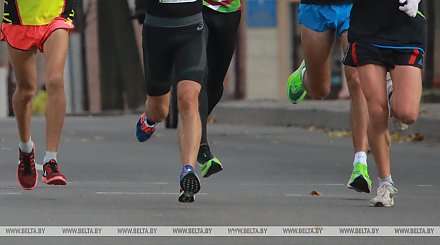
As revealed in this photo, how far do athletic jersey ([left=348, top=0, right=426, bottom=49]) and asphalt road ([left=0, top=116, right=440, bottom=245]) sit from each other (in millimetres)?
989

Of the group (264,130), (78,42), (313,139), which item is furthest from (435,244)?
(78,42)

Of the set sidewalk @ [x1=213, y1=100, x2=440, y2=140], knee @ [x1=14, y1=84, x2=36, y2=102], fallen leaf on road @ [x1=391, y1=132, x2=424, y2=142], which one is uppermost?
knee @ [x1=14, y1=84, x2=36, y2=102]

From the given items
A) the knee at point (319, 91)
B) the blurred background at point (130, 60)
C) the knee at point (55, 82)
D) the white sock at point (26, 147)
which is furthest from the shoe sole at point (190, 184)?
the blurred background at point (130, 60)

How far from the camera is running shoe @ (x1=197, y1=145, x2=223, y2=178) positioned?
11391mm

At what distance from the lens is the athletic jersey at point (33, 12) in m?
11.5

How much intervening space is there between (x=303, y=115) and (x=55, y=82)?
11.6 meters

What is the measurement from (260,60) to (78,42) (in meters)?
5.16

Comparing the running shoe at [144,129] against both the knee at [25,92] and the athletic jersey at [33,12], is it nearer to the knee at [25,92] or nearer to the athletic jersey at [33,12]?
the knee at [25,92]

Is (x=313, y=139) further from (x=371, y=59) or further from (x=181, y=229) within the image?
(x=181, y=229)

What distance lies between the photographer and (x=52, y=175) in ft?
36.9

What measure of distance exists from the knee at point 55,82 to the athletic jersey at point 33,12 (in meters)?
0.37

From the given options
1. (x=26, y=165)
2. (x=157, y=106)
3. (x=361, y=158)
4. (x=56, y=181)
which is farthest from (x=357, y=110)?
(x=26, y=165)

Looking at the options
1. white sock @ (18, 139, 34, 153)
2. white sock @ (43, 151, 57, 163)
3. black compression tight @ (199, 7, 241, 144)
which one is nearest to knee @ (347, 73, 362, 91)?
black compression tight @ (199, 7, 241, 144)

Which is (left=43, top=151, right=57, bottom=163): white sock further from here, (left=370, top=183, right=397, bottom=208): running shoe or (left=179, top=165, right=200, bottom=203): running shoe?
(left=370, top=183, right=397, bottom=208): running shoe
